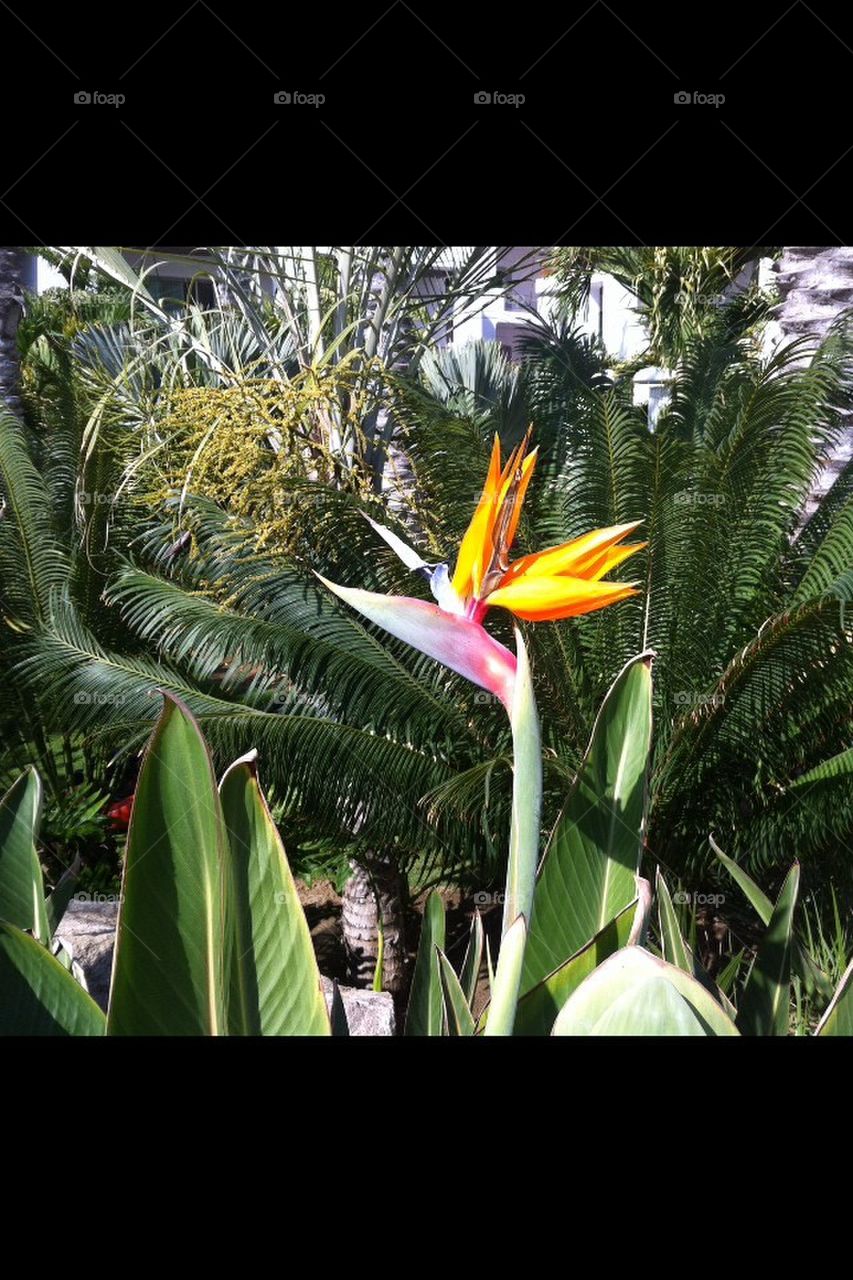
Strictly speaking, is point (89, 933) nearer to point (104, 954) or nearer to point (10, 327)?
point (104, 954)

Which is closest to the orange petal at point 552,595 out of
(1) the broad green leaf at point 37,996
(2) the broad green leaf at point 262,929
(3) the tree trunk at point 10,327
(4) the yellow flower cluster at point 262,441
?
(2) the broad green leaf at point 262,929

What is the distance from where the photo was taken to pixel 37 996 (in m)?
0.94

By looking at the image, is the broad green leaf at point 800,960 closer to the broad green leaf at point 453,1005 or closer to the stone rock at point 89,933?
the broad green leaf at point 453,1005

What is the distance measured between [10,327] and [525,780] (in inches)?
57.6

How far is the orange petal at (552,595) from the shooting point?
96cm

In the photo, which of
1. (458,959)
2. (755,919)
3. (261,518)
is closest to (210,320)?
(261,518)

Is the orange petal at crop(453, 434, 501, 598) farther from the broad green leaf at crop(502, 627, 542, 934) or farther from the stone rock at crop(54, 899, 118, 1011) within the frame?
the stone rock at crop(54, 899, 118, 1011)

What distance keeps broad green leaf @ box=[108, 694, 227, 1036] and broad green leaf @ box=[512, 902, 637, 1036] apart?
0.98 ft

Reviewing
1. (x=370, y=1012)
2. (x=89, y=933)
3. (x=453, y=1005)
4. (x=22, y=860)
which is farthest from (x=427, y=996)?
(x=89, y=933)

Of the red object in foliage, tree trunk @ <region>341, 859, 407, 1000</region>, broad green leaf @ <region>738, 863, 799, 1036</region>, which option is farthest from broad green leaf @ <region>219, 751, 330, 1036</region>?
tree trunk @ <region>341, 859, 407, 1000</region>

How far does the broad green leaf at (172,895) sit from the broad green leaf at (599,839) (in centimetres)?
35
